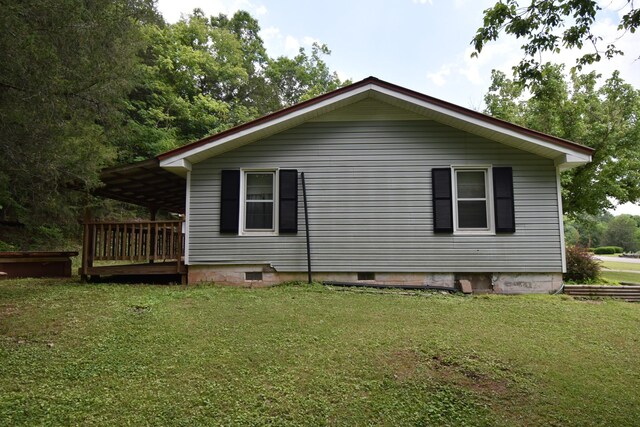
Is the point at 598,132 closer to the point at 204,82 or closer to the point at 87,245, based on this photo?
the point at 87,245

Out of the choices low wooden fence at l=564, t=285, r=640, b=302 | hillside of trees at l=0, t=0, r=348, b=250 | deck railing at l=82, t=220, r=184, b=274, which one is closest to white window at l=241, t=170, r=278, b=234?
deck railing at l=82, t=220, r=184, b=274

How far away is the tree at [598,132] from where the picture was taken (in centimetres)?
1193

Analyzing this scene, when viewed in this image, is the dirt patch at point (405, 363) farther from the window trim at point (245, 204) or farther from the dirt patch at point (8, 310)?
the dirt patch at point (8, 310)

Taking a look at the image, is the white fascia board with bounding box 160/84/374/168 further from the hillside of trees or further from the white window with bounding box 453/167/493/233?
the white window with bounding box 453/167/493/233

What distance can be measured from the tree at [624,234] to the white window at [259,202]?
7927 cm

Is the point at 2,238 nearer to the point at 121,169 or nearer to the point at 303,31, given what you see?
the point at 121,169

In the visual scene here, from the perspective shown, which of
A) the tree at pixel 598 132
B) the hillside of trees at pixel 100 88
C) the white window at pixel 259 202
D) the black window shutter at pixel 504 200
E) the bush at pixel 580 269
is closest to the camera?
the hillside of trees at pixel 100 88

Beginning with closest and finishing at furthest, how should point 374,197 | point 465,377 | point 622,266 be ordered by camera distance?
point 465,377 < point 374,197 < point 622,266

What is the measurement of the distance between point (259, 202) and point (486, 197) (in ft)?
15.9

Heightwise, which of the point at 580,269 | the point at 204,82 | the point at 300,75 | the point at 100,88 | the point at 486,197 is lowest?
the point at 580,269

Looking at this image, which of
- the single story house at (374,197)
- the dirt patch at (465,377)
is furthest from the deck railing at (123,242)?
the dirt patch at (465,377)

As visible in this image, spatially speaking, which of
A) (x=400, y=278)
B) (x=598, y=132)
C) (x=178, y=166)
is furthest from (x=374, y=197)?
(x=598, y=132)

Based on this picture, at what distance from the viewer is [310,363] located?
3.38 m

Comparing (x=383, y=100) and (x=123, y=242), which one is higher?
(x=383, y=100)
